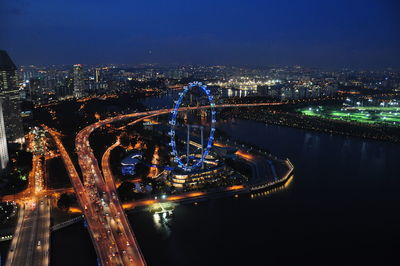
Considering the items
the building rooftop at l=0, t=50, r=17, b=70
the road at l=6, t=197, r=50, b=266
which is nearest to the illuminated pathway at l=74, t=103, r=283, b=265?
the road at l=6, t=197, r=50, b=266

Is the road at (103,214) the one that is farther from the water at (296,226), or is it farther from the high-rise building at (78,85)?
the high-rise building at (78,85)

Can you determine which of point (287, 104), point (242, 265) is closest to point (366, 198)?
point (242, 265)

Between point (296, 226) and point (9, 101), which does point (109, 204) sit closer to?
point (296, 226)

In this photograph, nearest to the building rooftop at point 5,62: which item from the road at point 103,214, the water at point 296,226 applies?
the road at point 103,214

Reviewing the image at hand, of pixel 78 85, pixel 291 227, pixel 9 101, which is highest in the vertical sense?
pixel 9 101

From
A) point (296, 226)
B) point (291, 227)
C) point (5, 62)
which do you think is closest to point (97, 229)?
point (291, 227)
